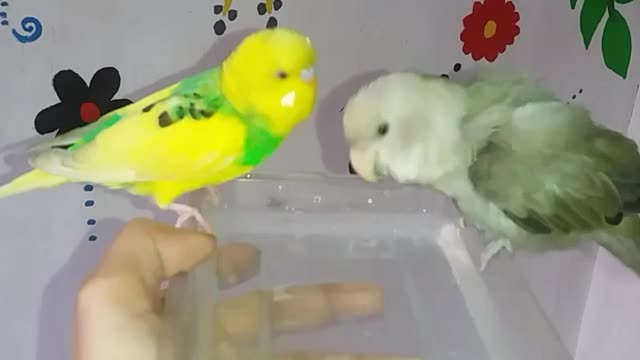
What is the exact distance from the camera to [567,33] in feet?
3.17

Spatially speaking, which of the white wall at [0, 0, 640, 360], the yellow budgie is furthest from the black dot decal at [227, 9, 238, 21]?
the yellow budgie

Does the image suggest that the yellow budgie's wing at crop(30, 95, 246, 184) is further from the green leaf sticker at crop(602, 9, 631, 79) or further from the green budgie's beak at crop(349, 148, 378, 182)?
the green leaf sticker at crop(602, 9, 631, 79)

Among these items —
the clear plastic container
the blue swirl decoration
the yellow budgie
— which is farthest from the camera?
the blue swirl decoration

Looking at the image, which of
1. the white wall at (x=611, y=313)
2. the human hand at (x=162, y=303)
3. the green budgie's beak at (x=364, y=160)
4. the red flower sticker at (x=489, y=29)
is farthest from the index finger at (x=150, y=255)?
the white wall at (x=611, y=313)

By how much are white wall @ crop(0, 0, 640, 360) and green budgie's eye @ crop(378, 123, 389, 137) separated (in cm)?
32

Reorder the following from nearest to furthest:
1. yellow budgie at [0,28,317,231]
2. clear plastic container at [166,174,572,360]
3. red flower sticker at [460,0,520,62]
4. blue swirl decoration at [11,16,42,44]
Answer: yellow budgie at [0,28,317,231]
clear plastic container at [166,174,572,360]
blue swirl decoration at [11,16,42,44]
red flower sticker at [460,0,520,62]

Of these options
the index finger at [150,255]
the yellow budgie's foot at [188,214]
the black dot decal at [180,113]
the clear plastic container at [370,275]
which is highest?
the black dot decal at [180,113]

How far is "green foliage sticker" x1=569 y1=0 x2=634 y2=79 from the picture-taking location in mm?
966

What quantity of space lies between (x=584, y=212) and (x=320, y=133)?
1.30 feet

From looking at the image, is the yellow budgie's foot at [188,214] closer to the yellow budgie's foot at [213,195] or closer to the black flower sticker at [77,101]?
the yellow budgie's foot at [213,195]

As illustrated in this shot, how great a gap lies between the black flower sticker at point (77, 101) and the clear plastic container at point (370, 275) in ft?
0.67

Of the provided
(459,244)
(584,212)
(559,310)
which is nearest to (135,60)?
(459,244)

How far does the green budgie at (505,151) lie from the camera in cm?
57

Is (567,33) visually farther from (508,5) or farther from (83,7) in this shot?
(83,7)
